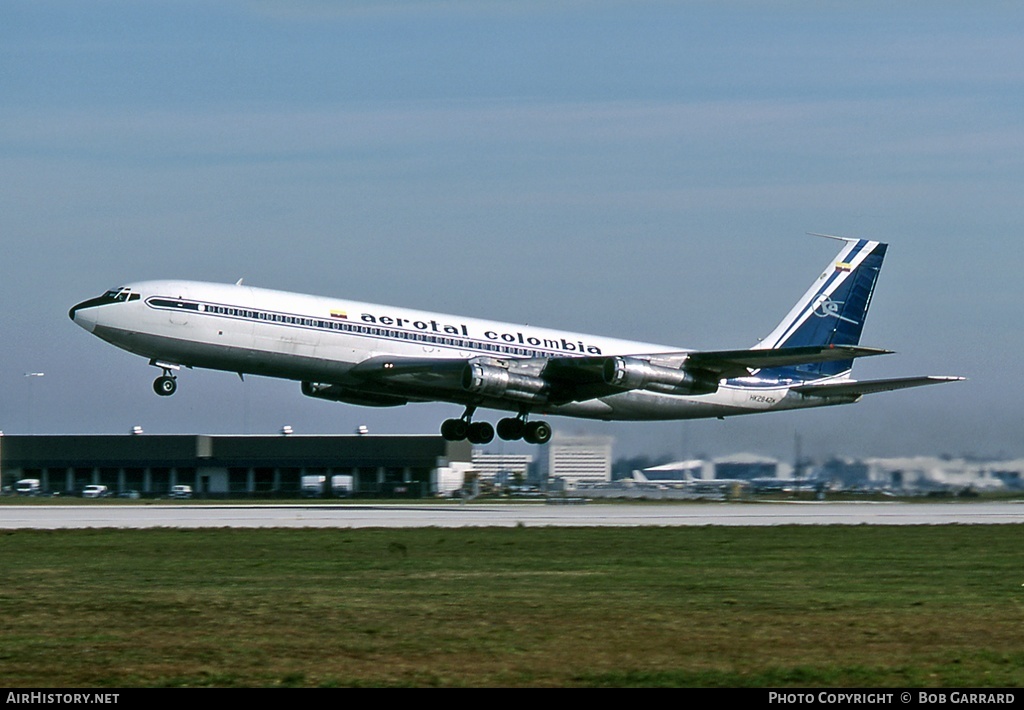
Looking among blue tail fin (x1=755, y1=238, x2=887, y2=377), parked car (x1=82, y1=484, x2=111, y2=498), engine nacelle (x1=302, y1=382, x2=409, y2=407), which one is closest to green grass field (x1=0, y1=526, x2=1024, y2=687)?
engine nacelle (x1=302, y1=382, x2=409, y2=407)

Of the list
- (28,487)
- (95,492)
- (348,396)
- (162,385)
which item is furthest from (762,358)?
(28,487)

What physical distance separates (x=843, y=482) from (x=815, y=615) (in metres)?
47.5

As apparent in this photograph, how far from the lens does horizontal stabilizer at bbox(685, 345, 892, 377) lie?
162ft

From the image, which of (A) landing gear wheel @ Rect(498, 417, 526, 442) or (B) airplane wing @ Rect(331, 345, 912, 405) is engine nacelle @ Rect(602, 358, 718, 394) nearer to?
(B) airplane wing @ Rect(331, 345, 912, 405)

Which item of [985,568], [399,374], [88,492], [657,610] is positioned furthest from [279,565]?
[88,492]

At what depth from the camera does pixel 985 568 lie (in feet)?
90.6

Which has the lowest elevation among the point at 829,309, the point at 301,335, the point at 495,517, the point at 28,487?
the point at 495,517

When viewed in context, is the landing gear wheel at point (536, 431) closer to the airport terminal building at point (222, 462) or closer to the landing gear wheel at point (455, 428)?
the landing gear wheel at point (455, 428)

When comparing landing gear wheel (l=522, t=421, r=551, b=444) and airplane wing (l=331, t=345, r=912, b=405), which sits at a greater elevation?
airplane wing (l=331, t=345, r=912, b=405)

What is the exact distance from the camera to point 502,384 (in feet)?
167

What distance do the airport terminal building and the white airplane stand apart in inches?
1736

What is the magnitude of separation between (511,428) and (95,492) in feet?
157

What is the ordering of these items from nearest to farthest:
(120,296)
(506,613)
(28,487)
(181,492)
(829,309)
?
(506,613)
(120,296)
(829,309)
(181,492)
(28,487)

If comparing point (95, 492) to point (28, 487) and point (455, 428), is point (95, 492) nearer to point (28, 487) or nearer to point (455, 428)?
point (28, 487)
